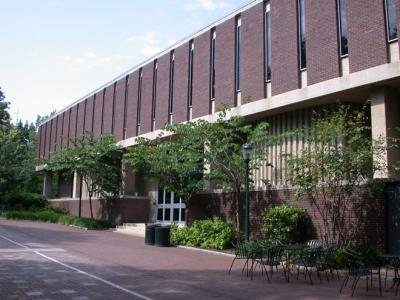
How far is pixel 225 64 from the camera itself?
25000 millimetres

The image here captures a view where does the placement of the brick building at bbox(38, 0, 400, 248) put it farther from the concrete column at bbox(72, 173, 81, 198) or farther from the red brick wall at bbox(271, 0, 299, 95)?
the concrete column at bbox(72, 173, 81, 198)

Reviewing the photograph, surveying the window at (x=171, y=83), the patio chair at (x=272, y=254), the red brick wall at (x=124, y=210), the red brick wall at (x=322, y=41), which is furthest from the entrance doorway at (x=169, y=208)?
the patio chair at (x=272, y=254)

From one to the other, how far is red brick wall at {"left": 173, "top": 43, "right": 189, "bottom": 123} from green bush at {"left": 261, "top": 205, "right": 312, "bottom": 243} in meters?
10.7

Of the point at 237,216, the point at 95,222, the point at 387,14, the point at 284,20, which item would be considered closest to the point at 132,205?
the point at 95,222

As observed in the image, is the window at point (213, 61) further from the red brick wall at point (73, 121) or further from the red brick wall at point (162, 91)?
the red brick wall at point (73, 121)

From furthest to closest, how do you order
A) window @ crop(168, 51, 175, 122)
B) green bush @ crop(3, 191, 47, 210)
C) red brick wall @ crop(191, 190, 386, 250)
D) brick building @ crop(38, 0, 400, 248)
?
green bush @ crop(3, 191, 47, 210)
window @ crop(168, 51, 175, 122)
brick building @ crop(38, 0, 400, 248)
red brick wall @ crop(191, 190, 386, 250)

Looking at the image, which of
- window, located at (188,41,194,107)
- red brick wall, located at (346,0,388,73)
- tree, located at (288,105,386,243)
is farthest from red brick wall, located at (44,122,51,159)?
red brick wall, located at (346,0,388,73)

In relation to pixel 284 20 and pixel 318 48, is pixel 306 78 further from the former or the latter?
pixel 284 20

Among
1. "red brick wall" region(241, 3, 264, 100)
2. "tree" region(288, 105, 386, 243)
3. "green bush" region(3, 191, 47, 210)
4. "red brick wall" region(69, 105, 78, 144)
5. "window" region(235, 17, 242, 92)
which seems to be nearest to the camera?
"tree" region(288, 105, 386, 243)

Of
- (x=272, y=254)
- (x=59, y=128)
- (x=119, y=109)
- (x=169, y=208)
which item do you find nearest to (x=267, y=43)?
(x=272, y=254)

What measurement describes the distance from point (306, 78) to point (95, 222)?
16968 mm

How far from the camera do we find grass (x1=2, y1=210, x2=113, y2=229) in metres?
31.1

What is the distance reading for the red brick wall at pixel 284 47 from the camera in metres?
21.0

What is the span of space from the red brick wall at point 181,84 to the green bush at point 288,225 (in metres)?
10.7
